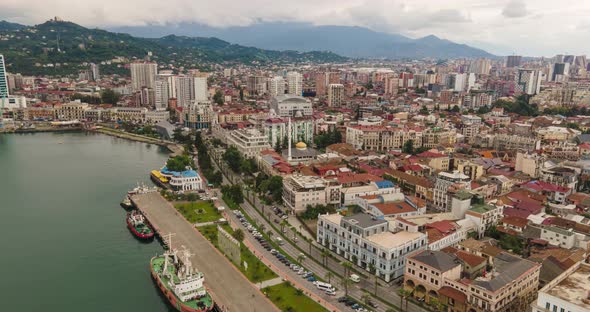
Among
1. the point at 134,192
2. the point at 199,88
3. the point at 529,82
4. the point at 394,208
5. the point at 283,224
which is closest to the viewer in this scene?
the point at 283,224

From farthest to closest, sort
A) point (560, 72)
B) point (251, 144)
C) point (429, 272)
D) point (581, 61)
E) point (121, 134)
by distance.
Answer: point (581, 61) → point (560, 72) → point (121, 134) → point (251, 144) → point (429, 272)

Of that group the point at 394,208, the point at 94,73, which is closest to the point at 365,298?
the point at 394,208

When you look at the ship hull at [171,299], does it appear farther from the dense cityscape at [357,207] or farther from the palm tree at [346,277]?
the palm tree at [346,277]

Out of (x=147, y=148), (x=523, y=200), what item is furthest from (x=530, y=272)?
(x=147, y=148)

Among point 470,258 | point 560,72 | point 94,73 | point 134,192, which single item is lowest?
point 134,192

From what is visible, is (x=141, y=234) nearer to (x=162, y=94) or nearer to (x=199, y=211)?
(x=199, y=211)

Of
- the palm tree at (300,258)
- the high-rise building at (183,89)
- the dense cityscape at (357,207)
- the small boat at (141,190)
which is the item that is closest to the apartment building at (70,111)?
the dense cityscape at (357,207)

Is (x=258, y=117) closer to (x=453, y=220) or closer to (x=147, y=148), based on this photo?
(x=147, y=148)

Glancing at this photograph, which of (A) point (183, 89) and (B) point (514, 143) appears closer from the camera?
(B) point (514, 143)
